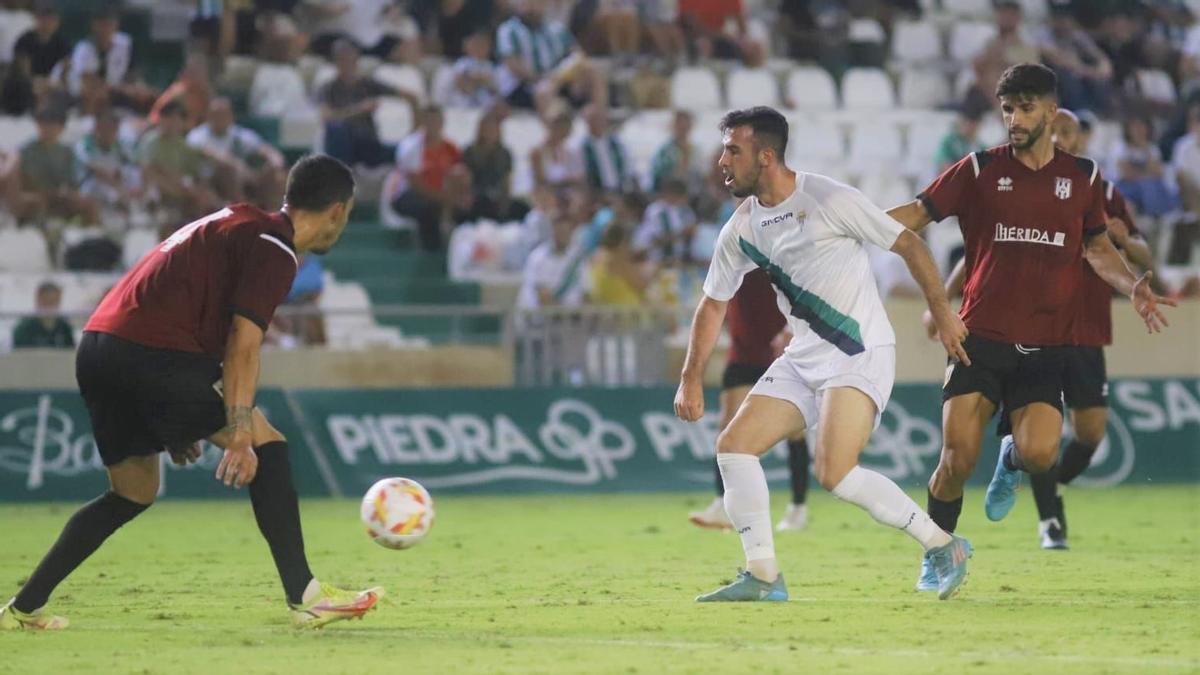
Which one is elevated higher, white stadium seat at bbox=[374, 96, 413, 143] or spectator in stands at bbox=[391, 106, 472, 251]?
white stadium seat at bbox=[374, 96, 413, 143]

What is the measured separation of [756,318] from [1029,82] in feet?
15.2

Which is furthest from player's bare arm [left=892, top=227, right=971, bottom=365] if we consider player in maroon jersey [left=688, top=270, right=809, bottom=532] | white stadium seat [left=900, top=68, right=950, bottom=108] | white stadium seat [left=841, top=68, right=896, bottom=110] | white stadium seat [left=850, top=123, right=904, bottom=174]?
white stadium seat [left=900, top=68, right=950, bottom=108]

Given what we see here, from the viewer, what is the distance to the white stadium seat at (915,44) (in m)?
26.1

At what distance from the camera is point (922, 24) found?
1033 inches

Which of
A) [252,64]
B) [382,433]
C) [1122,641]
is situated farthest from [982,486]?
[1122,641]

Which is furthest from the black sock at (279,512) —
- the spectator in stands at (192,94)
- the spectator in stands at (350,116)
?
the spectator in stands at (350,116)

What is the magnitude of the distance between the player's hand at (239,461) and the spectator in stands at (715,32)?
17.2m

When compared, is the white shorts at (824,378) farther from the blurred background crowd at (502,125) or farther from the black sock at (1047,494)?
the blurred background crowd at (502,125)

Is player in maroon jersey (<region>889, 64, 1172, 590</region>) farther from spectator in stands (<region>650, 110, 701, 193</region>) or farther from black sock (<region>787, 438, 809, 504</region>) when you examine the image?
spectator in stands (<region>650, 110, 701, 193</region>)

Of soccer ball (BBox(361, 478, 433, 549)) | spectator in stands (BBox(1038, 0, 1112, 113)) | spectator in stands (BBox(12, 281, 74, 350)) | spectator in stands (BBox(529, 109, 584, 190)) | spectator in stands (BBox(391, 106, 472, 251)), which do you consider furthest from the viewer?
spectator in stands (BBox(1038, 0, 1112, 113))

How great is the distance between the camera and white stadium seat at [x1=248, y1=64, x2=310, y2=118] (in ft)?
71.5

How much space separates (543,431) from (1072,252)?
9.01 m

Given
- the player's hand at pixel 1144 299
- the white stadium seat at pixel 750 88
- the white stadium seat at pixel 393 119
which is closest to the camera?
the player's hand at pixel 1144 299

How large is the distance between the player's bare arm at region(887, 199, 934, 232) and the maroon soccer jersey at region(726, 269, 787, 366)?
410 cm
